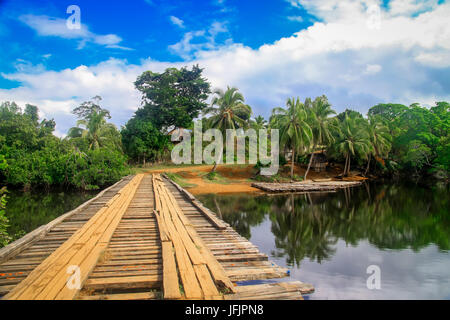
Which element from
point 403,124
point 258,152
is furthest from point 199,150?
point 403,124

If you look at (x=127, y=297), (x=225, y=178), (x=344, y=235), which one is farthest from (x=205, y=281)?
(x=225, y=178)

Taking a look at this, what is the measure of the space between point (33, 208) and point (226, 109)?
18061 mm

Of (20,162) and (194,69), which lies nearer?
(20,162)

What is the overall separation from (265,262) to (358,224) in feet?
29.4

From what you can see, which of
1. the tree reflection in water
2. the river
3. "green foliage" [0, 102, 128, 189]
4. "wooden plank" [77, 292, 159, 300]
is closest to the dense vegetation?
"green foliage" [0, 102, 128, 189]

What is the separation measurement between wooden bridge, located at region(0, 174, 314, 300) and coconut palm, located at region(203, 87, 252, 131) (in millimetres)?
20509

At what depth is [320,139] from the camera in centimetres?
3005

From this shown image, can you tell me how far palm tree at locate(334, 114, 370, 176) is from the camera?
108 feet

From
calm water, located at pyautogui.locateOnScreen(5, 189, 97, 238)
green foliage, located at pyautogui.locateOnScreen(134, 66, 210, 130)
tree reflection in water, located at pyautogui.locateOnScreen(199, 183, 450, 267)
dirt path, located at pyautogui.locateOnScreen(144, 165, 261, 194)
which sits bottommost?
tree reflection in water, located at pyautogui.locateOnScreen(199, 183, 450, 267)

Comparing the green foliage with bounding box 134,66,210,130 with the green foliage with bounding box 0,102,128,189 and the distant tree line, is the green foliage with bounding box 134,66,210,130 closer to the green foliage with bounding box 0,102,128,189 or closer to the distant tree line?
the distant tree line

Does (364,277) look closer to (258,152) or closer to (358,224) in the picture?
(358,224)

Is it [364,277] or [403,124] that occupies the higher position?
[403,124]

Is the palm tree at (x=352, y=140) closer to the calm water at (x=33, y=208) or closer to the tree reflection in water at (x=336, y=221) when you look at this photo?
the tree reflection in water at (x=336, y=221)
